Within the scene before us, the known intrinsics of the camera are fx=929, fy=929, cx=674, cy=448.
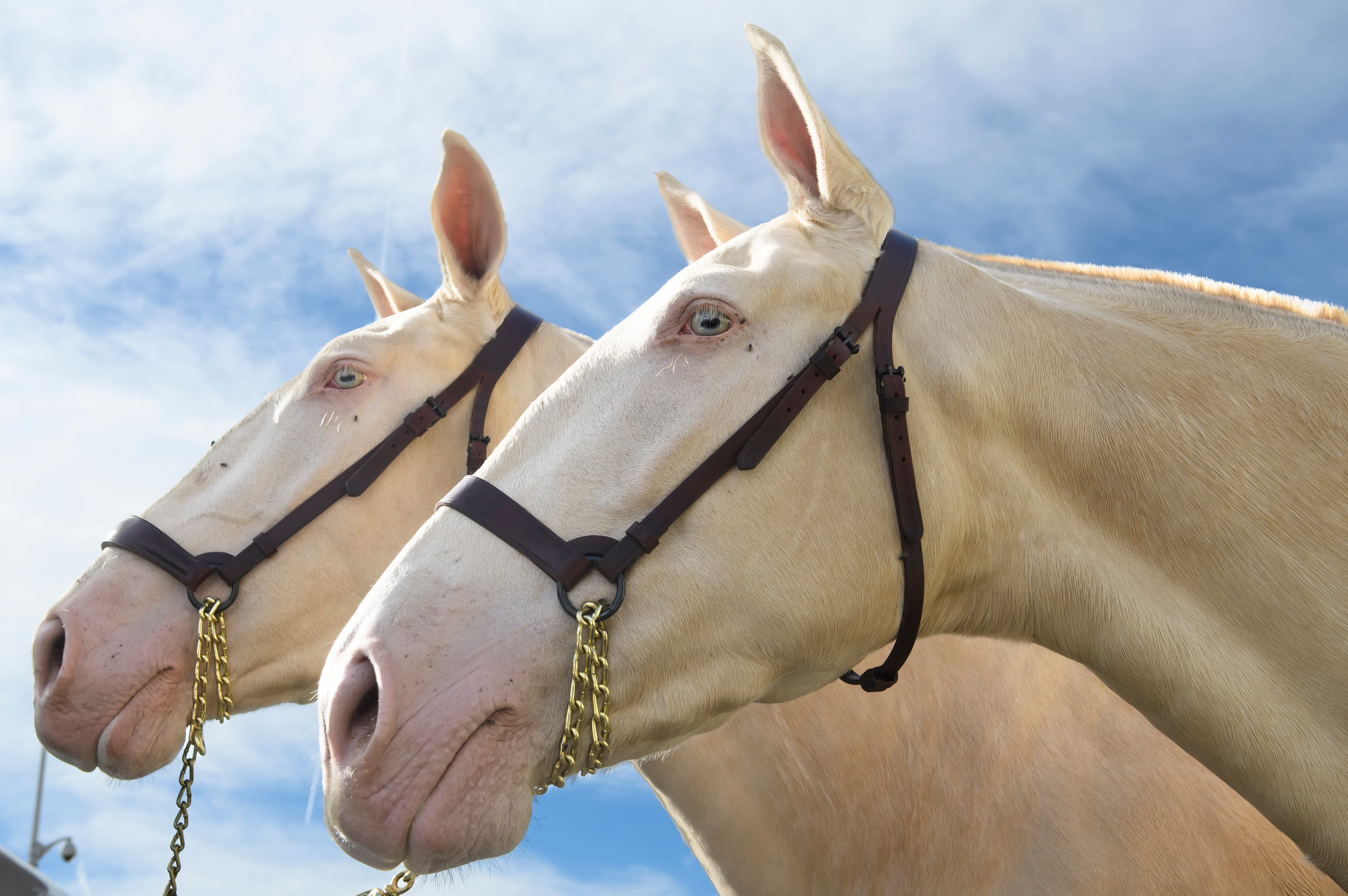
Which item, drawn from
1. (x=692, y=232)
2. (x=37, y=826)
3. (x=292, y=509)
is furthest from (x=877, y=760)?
(x=37, y=826)

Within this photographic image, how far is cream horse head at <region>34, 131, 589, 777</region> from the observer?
3678 millimetres

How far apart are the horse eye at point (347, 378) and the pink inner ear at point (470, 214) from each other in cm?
81

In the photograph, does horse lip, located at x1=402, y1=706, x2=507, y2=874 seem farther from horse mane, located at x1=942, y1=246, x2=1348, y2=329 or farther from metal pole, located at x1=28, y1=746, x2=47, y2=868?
metal pole, located at x1=28, y1=746, x2=47, y2=868

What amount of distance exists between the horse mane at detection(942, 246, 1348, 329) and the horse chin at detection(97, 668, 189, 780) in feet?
11.4

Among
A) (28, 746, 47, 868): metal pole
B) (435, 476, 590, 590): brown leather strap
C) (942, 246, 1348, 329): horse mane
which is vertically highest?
(942, 246, 1348, 329): horse mane

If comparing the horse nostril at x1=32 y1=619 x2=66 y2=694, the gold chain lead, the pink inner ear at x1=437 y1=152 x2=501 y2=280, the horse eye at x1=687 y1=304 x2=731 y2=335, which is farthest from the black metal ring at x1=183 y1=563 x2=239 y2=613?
the horse eye at x1=687 y1=304 x2=731 y2=335

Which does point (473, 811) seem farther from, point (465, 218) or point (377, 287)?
point (377, 287)

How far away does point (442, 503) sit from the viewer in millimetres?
2451

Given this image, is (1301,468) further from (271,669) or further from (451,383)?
(271,669)

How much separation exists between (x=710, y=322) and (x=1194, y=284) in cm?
166

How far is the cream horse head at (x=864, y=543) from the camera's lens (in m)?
2.17

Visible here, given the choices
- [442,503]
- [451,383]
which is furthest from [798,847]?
[451,383]

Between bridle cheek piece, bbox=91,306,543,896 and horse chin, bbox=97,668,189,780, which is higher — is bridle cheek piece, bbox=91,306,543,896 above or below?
above

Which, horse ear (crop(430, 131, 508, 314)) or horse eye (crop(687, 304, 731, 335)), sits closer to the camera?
horse eye (crop(687, 304, 731, 335))
